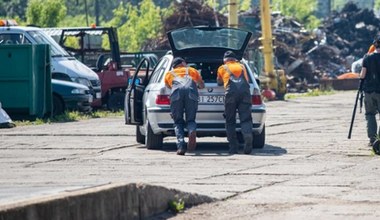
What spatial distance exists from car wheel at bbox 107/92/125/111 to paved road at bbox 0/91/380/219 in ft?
26.3

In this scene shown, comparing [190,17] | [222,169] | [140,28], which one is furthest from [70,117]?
[140,28]

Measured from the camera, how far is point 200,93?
19.3 meters

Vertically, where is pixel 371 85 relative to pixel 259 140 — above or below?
above

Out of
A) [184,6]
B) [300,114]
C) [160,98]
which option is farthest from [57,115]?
[184,6]

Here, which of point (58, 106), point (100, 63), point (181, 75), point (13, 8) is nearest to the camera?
point (181, 75)

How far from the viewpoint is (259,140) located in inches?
774

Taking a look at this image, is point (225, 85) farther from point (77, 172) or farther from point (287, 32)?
point (287, 32)

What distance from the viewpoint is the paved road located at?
1206 cm

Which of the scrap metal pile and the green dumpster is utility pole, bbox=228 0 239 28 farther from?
the green dumpster

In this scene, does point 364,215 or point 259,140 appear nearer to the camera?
point 364,215

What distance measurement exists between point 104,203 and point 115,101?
22.9m

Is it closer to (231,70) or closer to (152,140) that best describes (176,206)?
(231,70)

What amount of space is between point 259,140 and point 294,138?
2.53 m

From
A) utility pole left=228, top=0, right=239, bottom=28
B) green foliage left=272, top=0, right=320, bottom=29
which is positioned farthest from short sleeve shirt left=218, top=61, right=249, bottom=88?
green foliage left=272, top=0, right=320, bottom=29
